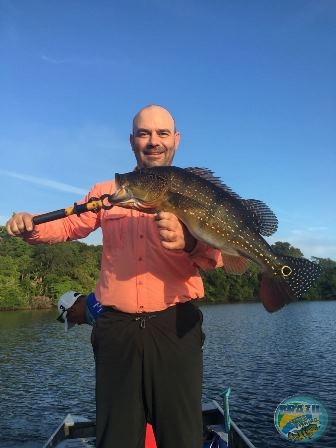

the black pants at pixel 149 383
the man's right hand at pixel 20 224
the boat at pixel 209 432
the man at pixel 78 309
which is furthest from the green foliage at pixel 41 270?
the man's right hand at pixel 20 224

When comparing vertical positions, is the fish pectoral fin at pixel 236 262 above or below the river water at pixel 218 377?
above

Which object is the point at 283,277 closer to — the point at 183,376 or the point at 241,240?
the point at 241,240

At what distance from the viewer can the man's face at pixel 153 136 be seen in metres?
4.45

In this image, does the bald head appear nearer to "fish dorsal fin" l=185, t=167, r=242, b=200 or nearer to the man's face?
the man's face

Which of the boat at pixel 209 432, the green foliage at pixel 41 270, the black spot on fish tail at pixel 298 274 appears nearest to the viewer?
the black spot on fish tail at pixel 298 274

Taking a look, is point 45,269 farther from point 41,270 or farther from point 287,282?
point 287,282

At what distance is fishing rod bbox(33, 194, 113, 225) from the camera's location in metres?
3.95

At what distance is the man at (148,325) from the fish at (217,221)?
18 cm

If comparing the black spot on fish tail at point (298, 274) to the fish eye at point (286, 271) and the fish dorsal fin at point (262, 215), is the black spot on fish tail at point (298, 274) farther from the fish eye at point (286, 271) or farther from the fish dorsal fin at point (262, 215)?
the fish dorsal fin at point (262, 215)

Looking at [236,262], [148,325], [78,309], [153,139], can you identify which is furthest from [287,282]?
[78,309]

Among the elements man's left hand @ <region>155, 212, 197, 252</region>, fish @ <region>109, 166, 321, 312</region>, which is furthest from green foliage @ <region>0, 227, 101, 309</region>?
man's left hand @ <region>155, 212, 197, 252</region>

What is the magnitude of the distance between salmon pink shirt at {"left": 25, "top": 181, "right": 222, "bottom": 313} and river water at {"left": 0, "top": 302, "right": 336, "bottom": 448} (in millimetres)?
13250

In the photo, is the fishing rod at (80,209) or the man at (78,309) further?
the man at (78,309)

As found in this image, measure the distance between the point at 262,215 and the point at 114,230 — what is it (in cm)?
146
